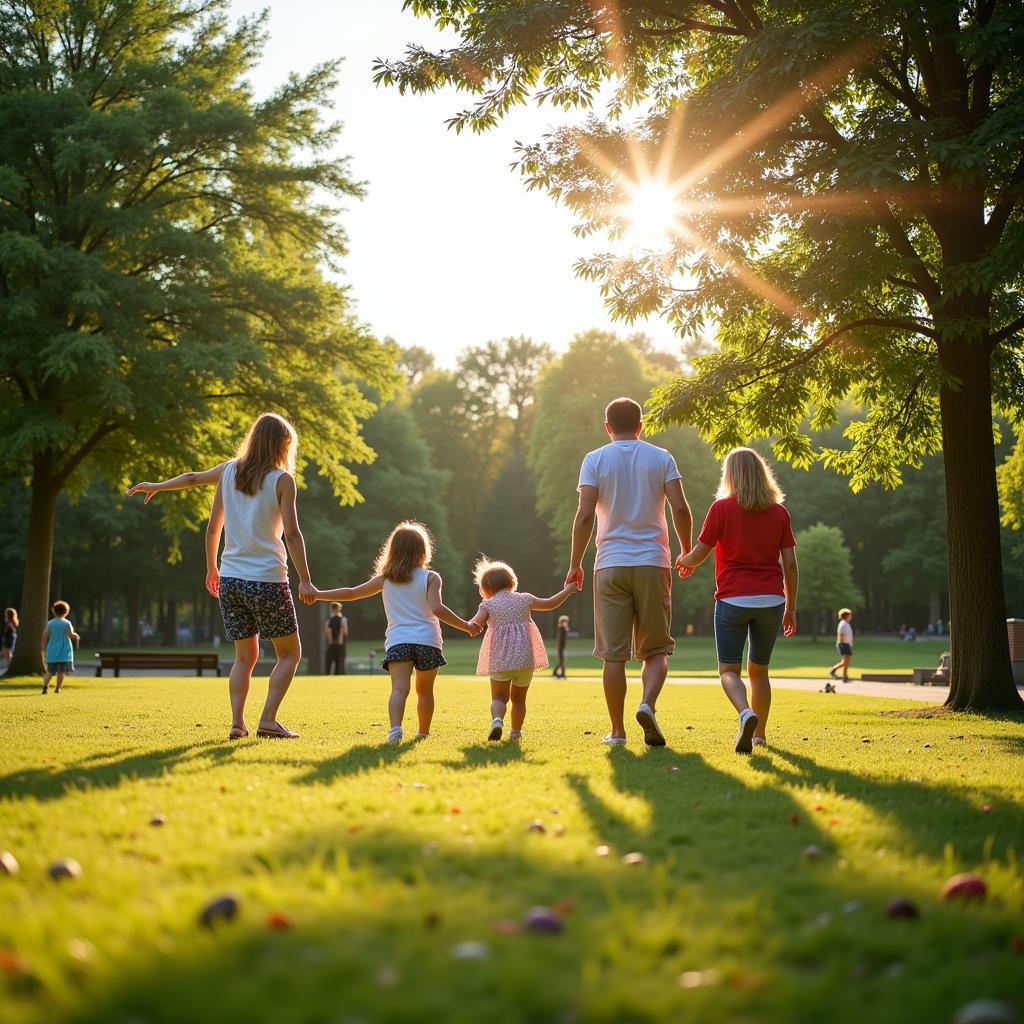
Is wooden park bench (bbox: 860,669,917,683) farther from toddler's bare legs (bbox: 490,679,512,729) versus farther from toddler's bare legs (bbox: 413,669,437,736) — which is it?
toddler's bare legs (bbox: 413,669,437,736)

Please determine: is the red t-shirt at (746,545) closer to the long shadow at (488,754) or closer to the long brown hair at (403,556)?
the long shadow at (488,754)

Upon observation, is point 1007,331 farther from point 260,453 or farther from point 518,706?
point 260,453

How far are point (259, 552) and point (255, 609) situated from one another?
0.42 metres

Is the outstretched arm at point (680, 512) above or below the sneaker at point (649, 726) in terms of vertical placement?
above

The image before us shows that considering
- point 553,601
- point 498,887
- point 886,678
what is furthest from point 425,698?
point 886,678

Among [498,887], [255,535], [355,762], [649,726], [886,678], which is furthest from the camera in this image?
[886,678]

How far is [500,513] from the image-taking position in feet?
239

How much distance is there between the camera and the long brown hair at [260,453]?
7.88 meters

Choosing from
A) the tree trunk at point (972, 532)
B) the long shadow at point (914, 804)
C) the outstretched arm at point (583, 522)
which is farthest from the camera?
the tree trunk at point (972, 532)

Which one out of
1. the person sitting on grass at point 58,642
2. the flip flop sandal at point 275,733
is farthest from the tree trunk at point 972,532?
the person sitting on grass at point 58,642

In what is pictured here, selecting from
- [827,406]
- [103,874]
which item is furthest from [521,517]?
[103,874]

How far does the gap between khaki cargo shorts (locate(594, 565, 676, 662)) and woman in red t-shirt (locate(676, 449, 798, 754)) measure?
0.30 meters

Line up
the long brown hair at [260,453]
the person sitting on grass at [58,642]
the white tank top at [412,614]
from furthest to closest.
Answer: the person sitting on grass at [58,642]
the white tank top at [412,614]
the long brown hair at [260,453]

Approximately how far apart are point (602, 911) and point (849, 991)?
782 mm
